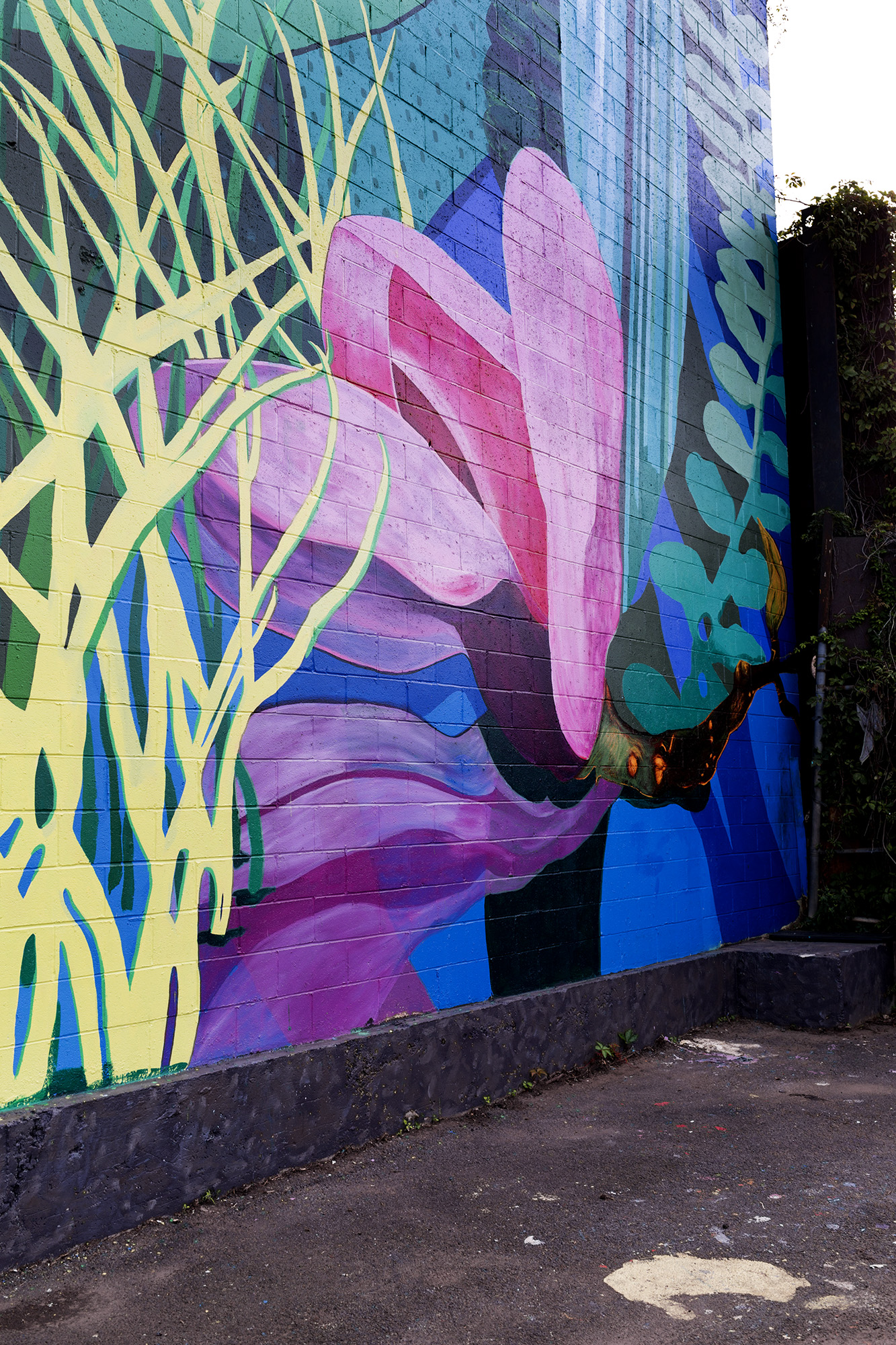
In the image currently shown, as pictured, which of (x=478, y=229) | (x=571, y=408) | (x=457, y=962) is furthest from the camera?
(x=571, y=408)

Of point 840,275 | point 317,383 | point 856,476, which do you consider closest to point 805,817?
point 856,476

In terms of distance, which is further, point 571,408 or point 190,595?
point 571,408

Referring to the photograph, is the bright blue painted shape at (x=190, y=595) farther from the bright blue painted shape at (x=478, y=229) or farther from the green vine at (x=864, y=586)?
the green vine at (x=864, y=586)

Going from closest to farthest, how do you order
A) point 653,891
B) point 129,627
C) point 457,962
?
point 129,627
point 457,962
point 653,891

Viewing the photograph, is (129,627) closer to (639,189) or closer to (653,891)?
(653,891)

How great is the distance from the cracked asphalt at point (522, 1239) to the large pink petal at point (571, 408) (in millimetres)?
2263

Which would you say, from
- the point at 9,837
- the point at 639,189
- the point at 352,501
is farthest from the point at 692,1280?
the point at 639,189

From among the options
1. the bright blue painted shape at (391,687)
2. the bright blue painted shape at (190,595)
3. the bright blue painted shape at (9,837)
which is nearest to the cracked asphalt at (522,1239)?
the bright blue painted shape at (9,837)

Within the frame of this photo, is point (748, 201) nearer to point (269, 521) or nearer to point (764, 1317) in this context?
point (269, 521)

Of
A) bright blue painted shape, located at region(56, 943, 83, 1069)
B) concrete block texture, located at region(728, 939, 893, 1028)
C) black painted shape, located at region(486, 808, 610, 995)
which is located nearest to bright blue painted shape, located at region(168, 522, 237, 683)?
bright blue painted shape, located at region(56, 943, 83, 1069)

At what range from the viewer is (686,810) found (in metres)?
7.30

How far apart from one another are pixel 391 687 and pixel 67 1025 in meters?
2.05

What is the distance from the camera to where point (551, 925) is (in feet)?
19.3

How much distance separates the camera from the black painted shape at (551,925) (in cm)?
553
